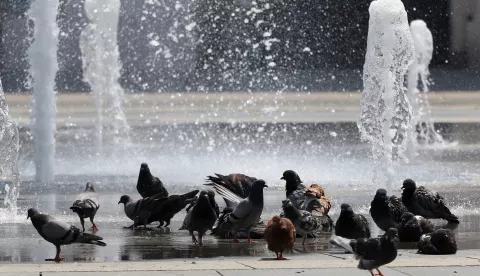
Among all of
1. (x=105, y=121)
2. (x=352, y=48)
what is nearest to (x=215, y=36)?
(x=352, y=48)

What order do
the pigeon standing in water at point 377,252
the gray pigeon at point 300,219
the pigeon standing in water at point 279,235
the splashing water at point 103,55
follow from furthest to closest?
the splashing water at point 103,55 < the gray pigeon at point 300,219 < the pigeon standing in water at point 279,235 < the pigeon standing in water at point 377,252

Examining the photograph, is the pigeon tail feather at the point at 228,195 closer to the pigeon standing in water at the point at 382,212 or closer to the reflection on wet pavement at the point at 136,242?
the reflection on wet pavement at the point at 136,242

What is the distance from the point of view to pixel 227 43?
137ft

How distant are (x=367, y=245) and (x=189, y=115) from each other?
20812 mm

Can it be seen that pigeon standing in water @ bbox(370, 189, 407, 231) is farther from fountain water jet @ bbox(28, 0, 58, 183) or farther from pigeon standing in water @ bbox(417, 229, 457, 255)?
fountain water jet @ bbox(28, 0, 58, 183)

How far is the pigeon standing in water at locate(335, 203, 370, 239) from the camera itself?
1005cm

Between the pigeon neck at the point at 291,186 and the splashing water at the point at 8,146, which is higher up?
the splashing water at the point at 8,146

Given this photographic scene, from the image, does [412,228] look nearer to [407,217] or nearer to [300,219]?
[407,217]

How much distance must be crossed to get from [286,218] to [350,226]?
625 millimetres

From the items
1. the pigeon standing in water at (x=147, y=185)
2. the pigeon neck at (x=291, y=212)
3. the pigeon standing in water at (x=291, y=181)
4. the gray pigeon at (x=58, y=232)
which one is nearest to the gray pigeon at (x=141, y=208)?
the pigeon standing in water at (x=147, y=185)

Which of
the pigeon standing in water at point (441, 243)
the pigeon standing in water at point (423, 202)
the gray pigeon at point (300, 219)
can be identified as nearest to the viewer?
the pigeon standing in water at point (441, 243)

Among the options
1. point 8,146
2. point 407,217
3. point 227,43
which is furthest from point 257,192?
point 227,43

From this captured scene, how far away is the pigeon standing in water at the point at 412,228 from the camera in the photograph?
10.3 m

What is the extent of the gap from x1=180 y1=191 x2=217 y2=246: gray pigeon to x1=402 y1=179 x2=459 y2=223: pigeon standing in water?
223 cm
